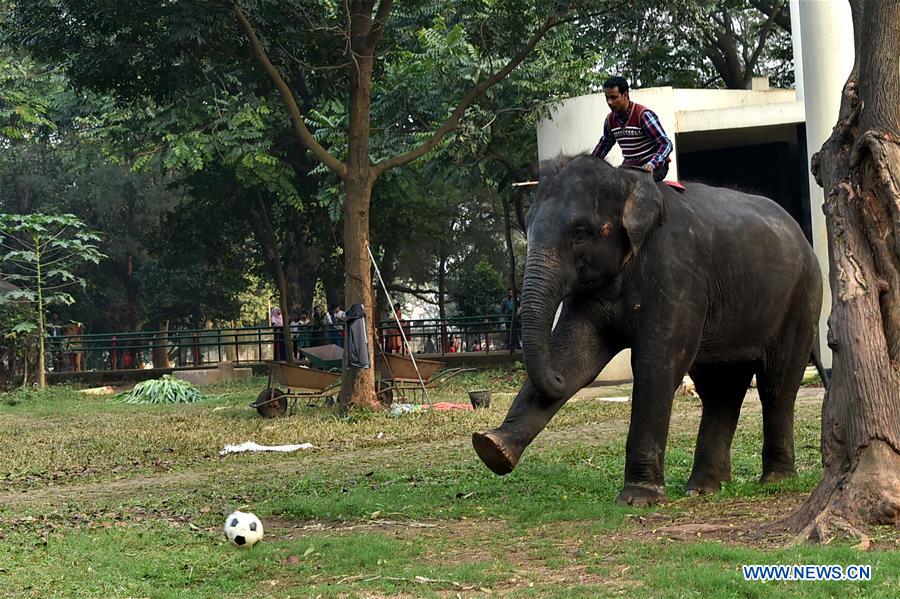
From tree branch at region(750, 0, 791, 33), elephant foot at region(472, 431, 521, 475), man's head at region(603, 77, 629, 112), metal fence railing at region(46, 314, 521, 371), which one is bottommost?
elephant foot at region(472, 431, 521, 475)

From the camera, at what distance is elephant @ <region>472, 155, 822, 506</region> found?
26.5 ft

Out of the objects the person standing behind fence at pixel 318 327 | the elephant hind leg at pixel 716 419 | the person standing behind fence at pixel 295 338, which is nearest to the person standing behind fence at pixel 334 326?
the person standing behind fence at pixel 318 327

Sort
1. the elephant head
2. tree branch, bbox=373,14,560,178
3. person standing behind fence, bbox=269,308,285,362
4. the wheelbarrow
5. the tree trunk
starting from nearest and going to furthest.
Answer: the elephant head → the tree trunk → tree branch, bbox=373,14,560,178 → the wheelbarrow → person standing behind fence, bbox=269,308,285,362

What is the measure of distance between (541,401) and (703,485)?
4.92 feet

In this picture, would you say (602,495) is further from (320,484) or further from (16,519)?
(16,519)

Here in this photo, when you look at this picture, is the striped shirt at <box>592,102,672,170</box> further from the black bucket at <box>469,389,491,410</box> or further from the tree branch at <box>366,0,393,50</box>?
the tree branch at <box>366,0,393,50</box>

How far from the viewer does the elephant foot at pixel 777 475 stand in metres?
9.02

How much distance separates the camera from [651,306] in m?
8.34

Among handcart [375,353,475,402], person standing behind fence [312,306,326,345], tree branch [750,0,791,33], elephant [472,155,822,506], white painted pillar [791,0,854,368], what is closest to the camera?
elephant [472,155,822,506]

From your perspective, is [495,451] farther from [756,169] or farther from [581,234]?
[756,169]

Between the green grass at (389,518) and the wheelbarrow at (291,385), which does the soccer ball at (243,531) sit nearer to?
the green grass at (389,518)

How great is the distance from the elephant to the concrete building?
296 inches

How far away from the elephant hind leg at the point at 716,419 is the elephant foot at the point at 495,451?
1.59 metres

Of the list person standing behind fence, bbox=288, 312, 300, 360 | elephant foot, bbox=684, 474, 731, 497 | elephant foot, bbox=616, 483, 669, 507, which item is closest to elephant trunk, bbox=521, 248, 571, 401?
elephant foot, bbox=616, 483, 669, 507
